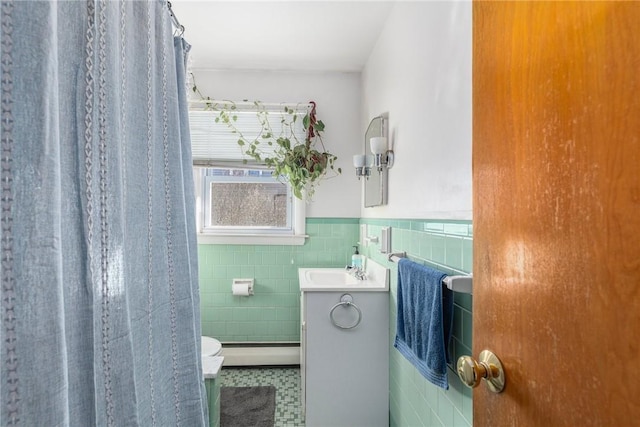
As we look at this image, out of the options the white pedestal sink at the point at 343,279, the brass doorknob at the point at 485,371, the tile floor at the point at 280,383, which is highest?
the brass doorknob at the point at 485,371

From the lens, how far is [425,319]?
4.51 ft

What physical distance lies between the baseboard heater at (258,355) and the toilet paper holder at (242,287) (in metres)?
0.47

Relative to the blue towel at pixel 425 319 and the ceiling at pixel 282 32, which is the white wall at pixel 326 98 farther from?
the blue towel at pixel 425 319

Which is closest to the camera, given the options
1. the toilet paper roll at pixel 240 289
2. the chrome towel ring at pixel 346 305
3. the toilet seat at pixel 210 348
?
the chrome towel ring at pixel 346 305

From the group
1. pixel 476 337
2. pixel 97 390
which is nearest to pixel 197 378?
pixel 97 390

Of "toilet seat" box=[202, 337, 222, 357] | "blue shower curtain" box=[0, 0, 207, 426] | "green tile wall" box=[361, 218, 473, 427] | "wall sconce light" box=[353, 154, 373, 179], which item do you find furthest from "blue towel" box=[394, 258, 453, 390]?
"toilet seat" box=[202, 337, 222, 357]

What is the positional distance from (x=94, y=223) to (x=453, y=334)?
1.20m

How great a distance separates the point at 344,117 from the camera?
9.96ft

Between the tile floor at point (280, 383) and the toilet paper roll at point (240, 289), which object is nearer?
the tile floor at point (280, 383)

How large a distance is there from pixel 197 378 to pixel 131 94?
732mm

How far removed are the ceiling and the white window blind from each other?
14.1 inches

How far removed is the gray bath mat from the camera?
7.25ft

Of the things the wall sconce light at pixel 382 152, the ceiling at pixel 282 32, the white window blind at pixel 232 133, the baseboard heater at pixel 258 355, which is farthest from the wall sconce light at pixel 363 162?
the baseboard heater at pixel 258 355

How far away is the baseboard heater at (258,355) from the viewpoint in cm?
293
